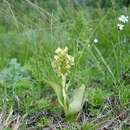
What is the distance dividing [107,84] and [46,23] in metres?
0.97

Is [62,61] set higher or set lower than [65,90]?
higher

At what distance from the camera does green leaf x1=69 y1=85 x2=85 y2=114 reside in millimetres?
2141

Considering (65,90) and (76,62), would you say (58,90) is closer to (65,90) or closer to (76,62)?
(65,90)

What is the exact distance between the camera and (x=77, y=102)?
2.15 metres

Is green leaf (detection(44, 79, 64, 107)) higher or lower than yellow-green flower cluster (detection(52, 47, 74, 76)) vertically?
lower

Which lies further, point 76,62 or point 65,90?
point 76,62

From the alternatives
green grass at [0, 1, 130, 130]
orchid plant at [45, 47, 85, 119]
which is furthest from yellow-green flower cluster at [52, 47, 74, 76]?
green grass at [0, 1, 130, 130]

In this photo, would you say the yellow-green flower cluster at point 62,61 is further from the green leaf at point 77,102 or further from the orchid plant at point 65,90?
the green leaf at point 77,102

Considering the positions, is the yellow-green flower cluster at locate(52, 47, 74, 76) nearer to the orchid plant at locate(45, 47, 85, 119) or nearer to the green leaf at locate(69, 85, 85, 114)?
the orchid plant at locate(45, 47, 85, 119)

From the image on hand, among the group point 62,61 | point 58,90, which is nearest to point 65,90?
point 58,90

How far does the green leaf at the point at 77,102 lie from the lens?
214cm

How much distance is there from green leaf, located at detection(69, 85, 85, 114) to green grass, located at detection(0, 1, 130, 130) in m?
0.09

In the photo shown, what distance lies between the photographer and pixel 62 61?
211cm

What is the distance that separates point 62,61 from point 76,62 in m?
0.27
